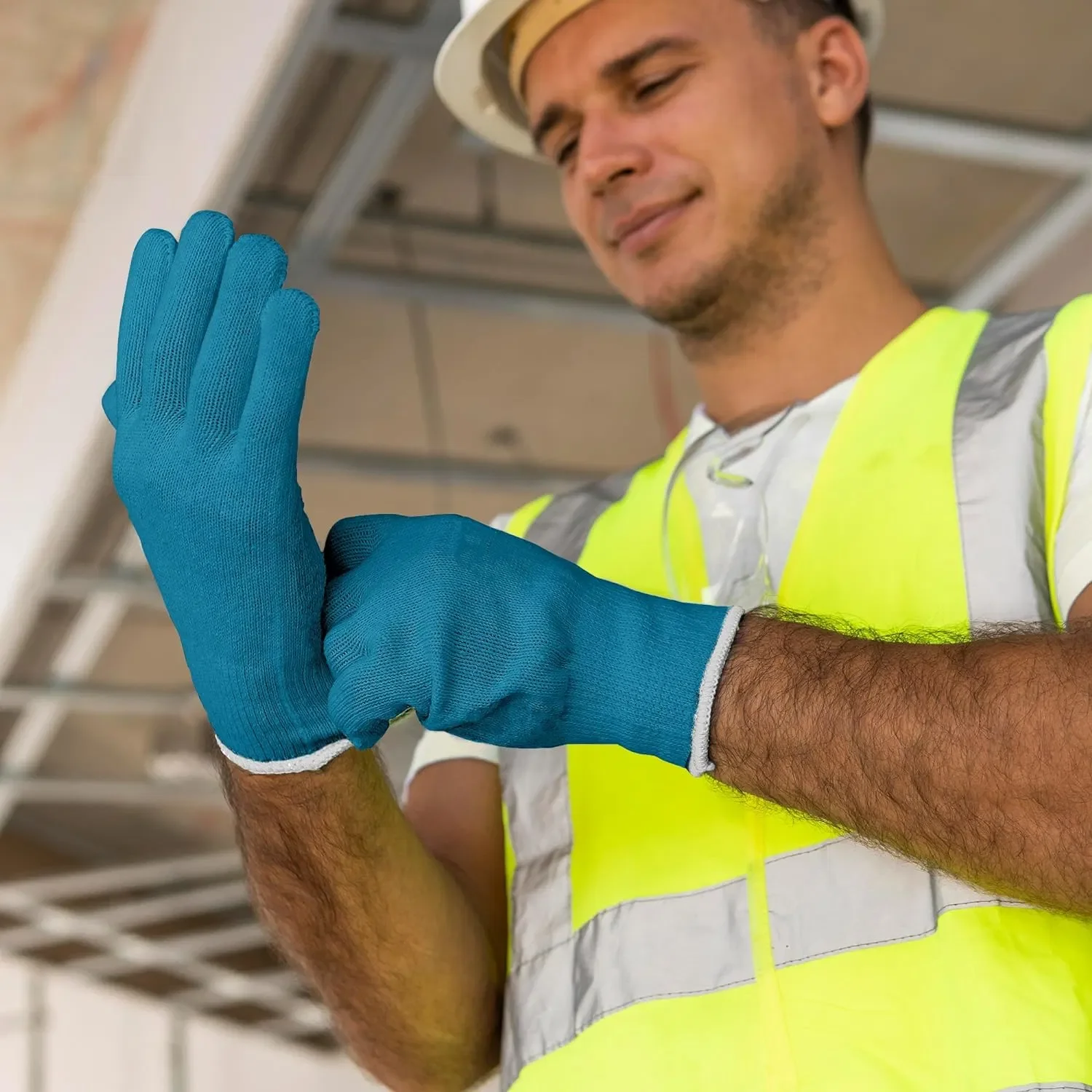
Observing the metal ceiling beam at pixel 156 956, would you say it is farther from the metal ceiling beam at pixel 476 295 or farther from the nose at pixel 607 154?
the nose at pixel 607 154

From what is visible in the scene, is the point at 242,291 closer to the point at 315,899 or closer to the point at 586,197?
the point at 315,899

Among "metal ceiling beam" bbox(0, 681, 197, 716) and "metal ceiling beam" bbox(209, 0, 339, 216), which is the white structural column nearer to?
"metal ceiling beam" bbox(209, 0, 339, 216)

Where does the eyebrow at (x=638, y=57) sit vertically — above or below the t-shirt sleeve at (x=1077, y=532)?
above

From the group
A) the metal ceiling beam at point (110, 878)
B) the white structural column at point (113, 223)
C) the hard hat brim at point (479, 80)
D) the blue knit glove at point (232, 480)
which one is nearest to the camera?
the blue knit glove at point (232, 480)

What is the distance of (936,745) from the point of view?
959mm

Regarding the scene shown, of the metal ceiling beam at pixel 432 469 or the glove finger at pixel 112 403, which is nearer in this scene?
the glove finger at pixel 112 403

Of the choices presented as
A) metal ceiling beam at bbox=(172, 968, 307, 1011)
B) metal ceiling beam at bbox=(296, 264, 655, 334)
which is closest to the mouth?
metal ceiling beam at bbox=(296, 264, 655, 334)

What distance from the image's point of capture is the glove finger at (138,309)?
109cm

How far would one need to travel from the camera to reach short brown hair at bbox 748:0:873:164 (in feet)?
5.66

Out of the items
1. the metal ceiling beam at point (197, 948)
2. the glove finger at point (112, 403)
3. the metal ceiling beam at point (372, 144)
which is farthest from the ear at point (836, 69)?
the metal ceiling beam at point (197, 948)

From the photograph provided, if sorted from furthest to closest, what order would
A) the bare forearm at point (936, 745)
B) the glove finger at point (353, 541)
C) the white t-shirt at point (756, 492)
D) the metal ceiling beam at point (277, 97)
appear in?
the metal ceiling beam at point (277, 97), the white t-shirt at point (756, 492), the glove finger at point (353, 541), the bare forearm at point (936, 745)

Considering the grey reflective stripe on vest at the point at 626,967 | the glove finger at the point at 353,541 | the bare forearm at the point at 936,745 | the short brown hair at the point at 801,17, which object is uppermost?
the short brown hair at the point at 801,17

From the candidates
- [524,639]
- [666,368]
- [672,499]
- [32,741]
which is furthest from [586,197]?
[32,741]

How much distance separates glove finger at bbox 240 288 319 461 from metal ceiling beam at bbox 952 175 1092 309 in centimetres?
280
